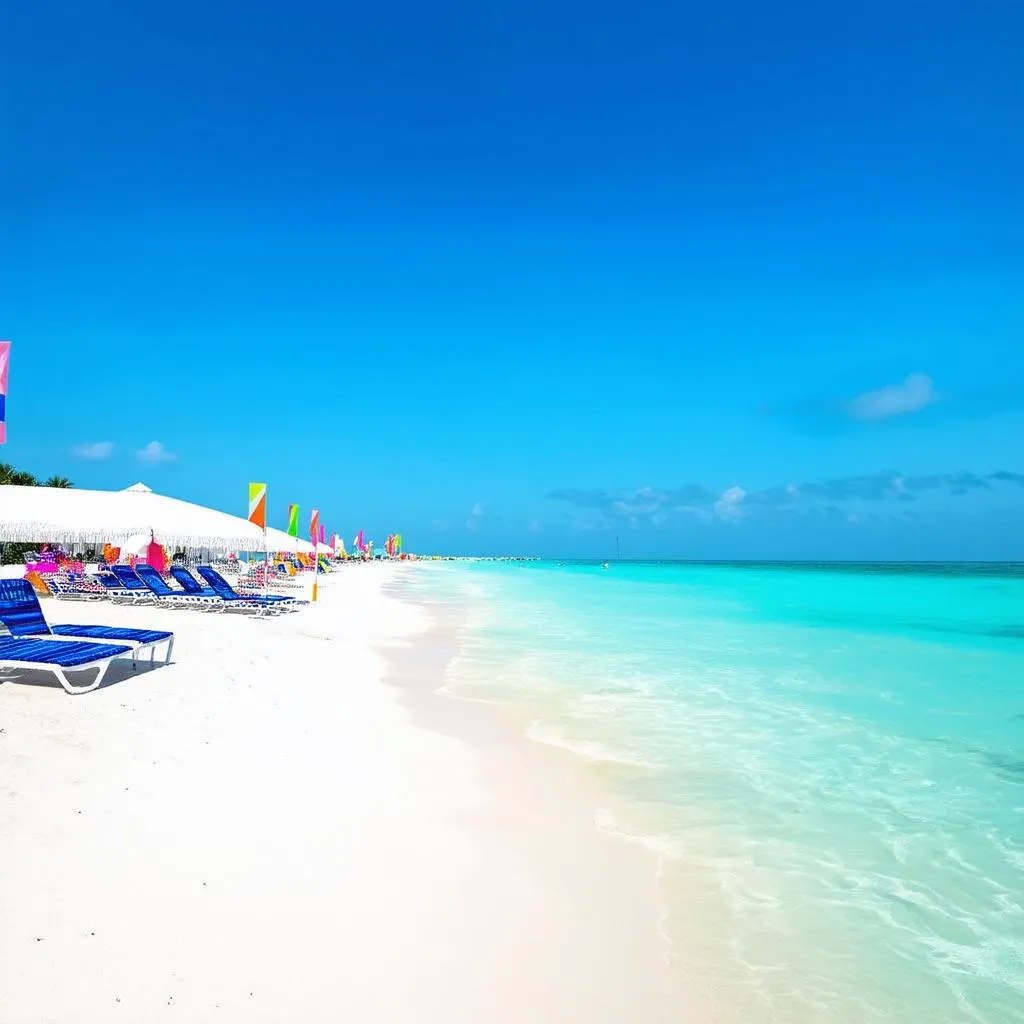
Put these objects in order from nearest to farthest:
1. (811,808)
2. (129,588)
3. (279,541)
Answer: (811,808) → (129,588) → (279,541)

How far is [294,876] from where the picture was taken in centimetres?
319

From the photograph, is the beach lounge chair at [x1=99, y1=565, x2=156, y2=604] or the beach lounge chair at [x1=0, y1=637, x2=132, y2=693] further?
the beach lounge chair at [x1=99, y1=565, x2=156, y2=604]

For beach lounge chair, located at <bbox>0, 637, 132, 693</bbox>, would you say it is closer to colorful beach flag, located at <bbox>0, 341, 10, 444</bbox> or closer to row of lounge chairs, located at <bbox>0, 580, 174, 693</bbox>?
row of lounge chairs, located at <bbox>0, 580, 174, 693</bbox>

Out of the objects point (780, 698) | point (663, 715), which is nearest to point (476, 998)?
point (663, 715)

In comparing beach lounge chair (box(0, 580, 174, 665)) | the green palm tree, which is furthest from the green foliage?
beach lounge chair (box(0, 580, 174, 665))

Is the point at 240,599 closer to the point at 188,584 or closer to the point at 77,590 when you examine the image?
the point at 188,584

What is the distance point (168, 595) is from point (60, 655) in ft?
29.4

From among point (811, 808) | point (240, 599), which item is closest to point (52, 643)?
point (811, 808)

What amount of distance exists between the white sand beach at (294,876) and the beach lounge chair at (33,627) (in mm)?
777

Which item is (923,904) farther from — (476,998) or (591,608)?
(591,608)

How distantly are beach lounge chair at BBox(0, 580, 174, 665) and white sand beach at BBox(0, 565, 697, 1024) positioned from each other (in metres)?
0.78

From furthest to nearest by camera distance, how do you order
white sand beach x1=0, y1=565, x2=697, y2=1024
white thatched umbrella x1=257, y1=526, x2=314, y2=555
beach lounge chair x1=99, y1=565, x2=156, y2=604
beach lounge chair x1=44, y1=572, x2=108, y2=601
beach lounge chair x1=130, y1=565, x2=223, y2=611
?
1. white thatched umbrella x1=257, y1=526, x2=314, y2=555
2. beach lounge chair x1=44, y1=572, x2=108, y2=601
3. beach lounge chair x1=99, y1=565, x2=156, y2=604
4. beach lounge chair x1=130, y1=565, x2=223, y2=611
5. white sand beach x1=0, y1=565, x2=697, y2=1024

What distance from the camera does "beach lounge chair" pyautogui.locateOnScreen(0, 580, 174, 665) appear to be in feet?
20.9

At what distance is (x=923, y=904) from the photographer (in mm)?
3557
